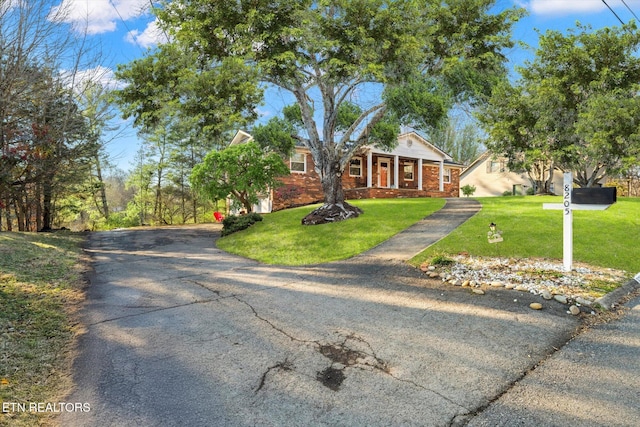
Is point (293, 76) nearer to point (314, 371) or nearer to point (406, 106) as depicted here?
point (406, 106)

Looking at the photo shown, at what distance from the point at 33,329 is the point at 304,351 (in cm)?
344

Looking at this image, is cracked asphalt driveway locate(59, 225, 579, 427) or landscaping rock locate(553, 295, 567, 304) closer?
cracked asphalt driveway locate(59, 225, 579, 427)

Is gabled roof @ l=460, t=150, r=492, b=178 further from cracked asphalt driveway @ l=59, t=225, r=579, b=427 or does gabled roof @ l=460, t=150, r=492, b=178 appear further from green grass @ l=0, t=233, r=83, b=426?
green grass @ l=0, t=233, r=83, b=426

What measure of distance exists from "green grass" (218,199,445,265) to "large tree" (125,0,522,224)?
3828 mm

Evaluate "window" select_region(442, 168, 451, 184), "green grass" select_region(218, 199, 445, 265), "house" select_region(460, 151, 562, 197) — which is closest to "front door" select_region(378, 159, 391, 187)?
Result: "window" select_region(442, 168, 451, 184)

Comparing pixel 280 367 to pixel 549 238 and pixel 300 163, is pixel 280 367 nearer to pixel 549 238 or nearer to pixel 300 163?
pixel 549 238

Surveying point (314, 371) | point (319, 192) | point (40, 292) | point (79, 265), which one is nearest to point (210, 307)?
point (314, 371)

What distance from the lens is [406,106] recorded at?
11836mm

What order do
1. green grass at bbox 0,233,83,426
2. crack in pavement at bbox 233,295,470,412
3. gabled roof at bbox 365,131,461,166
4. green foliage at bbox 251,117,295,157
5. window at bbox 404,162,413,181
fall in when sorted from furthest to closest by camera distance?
1. window at bbox 404,162,413,181
2. gabled roof at bbox 365,131,461,166
3. green foliage at bbox 251,117,295,157
4. crack in pavement at bbox 233,295,470,412
5. green grass at bbox 0,233,83,426

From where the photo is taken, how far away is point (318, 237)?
1141 cm

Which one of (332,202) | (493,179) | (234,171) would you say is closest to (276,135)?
(234,171)

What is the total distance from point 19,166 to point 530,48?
23.8 metres

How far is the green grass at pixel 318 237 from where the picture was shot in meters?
9.55

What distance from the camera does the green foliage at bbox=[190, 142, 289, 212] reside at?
16578 mm
